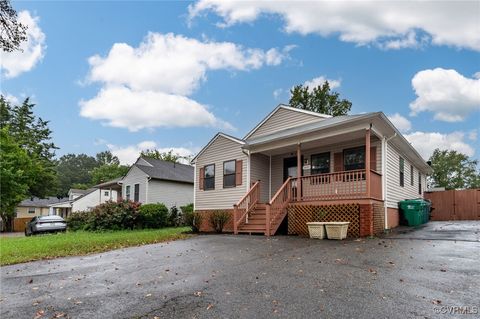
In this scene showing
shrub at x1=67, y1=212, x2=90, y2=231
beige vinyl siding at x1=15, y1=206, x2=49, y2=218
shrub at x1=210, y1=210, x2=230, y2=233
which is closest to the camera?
shrub at x1=210, y1=210, x2=230, y2=233

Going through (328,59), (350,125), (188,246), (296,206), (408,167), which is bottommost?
(188,246)

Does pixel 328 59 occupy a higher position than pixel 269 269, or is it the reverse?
pixel 328 59

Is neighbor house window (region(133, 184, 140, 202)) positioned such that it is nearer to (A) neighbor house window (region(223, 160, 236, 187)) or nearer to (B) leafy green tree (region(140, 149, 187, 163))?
(A) neighbor house window (region(223, 160, 236, 187))

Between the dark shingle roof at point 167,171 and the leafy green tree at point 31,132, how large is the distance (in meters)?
18.6

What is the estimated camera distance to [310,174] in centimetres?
1473

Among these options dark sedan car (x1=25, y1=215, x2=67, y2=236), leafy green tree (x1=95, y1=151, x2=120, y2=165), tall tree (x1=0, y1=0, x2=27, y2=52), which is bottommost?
dark sedan car (x1=25, y1=215, x2=67, y2=236)

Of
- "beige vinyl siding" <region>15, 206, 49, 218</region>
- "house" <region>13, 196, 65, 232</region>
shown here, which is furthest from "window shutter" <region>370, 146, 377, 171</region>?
"beige vinyl siding" <region>15, 206, 49, 218</region>

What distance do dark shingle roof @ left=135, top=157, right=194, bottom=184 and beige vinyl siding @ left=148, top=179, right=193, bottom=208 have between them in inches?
15.0

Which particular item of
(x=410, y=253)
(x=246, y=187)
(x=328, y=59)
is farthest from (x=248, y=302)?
(x=328, y=59)

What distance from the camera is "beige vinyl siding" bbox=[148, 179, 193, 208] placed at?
78.8 ft

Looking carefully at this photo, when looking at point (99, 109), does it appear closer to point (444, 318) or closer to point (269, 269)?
point (269, 269)

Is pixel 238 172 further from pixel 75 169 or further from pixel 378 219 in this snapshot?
pixel 75 169

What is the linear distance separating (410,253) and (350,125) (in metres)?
5.36

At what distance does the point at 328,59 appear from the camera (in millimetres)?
19047
